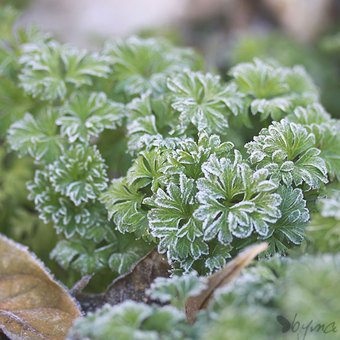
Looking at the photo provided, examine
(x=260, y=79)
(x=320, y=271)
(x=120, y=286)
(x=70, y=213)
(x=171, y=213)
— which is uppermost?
(x=260, y=79)

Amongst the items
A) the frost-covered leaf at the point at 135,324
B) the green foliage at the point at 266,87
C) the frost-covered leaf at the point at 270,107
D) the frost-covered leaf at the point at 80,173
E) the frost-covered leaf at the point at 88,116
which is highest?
the green foliage at the point at 266,87

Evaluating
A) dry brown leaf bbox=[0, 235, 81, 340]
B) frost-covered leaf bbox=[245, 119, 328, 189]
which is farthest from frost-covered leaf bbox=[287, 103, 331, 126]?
dry brown leaf bbox=[0, 235, 81, 340]

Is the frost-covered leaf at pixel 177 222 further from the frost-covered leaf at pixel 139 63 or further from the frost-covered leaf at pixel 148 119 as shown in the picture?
the frost-covered leaf at pixel 139 63

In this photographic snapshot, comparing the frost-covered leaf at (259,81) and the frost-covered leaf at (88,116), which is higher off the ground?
the frost-covered leaf at (259,81)

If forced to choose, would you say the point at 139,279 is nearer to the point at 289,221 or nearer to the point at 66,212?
the point at 66,212

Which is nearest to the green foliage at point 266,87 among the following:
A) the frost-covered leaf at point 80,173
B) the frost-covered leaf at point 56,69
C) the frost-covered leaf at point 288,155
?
the frost-covered leaf at point 288,155

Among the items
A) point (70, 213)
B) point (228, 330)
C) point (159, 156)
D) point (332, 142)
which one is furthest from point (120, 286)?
point (332, 142)

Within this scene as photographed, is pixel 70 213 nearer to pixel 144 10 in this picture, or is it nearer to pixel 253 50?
pixel 253 50
